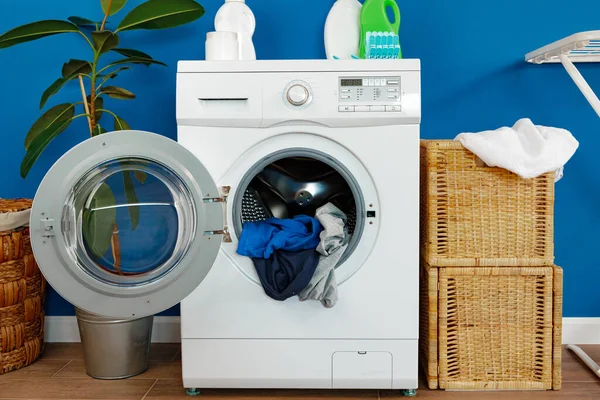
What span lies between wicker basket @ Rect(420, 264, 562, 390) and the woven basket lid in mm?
1334

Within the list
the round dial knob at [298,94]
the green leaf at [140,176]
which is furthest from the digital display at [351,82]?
the green leaf at [140,176]

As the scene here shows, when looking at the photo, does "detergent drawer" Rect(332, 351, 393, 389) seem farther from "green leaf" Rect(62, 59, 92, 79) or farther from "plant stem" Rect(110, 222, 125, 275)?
"green leaf" Rect(62, 59, 92, 79)

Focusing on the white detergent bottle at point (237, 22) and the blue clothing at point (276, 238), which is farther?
the white detergent bottle at point (237, 22)

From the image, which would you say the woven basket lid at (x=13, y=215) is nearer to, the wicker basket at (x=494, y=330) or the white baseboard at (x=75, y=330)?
the white baseboard at (x=75, y=330)

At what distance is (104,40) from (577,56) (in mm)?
1652

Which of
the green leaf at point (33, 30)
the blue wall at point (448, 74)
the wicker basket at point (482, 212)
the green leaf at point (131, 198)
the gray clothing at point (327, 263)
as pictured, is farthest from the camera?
the blue wall at point (448, 74)

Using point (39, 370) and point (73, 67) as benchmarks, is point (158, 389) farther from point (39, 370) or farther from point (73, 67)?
point (73, 67)

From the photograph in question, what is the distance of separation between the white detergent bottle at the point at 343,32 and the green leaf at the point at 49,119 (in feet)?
3.04

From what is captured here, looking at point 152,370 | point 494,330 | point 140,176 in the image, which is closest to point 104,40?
point 140,176

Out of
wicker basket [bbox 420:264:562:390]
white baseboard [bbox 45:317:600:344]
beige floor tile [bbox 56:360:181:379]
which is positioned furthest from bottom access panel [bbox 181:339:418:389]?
white baseboard [bbox 45:317:600:344]

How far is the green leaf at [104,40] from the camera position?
6.45ft

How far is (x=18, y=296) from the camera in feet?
6.82

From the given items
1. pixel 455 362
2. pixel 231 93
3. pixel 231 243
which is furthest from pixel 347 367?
pixel 231 93

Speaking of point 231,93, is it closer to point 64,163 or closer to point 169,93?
point 64,163
